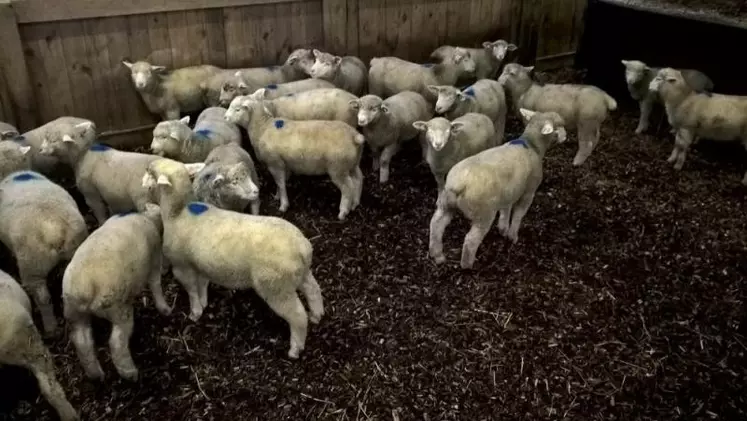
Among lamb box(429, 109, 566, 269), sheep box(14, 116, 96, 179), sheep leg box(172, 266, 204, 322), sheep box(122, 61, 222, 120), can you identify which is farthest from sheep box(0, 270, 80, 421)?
sheep box(122, 61, 222, 120)

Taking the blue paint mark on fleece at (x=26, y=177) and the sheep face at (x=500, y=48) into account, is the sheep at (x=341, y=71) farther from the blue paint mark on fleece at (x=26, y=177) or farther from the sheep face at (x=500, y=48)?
the blue paint mark on fleece at (x=26, y=177)

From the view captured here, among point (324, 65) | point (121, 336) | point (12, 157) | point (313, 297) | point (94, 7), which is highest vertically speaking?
point (94, 7)

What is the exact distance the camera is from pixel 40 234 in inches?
158

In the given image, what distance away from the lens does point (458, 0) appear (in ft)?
28.0

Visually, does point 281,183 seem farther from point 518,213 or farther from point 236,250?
point 518,213

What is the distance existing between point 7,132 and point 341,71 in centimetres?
379

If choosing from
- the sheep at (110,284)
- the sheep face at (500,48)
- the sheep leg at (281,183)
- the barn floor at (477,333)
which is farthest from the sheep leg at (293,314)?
the sheep face at (500,48)

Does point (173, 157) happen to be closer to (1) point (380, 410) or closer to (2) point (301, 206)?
(2) point (301, 206)

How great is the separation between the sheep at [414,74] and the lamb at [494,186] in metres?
2.19

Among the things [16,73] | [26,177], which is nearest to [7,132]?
[16,73]

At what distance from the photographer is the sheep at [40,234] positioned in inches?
158

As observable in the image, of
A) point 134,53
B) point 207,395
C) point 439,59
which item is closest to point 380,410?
point 207,395

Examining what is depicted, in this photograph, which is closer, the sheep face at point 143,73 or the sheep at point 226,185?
the sheep at point 226,185

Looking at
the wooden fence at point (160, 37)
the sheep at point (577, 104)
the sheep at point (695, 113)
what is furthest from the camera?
the sheep at point (577, 104)
